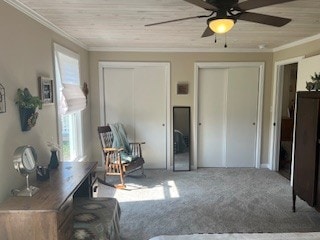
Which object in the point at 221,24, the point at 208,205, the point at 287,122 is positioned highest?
the point at 221,24

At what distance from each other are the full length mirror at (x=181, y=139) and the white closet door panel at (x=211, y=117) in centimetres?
27

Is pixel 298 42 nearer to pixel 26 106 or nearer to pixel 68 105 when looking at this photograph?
pixel 68 105

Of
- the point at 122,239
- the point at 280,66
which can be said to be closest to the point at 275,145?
the point at 280,66

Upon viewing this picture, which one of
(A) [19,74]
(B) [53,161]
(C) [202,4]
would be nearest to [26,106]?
(A) [19,74]

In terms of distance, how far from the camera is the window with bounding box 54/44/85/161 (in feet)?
10.6

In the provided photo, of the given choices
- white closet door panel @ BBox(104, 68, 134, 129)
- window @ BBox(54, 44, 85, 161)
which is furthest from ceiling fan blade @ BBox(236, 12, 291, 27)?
white closet door panel @ BBox(104, 68, 134, 129)

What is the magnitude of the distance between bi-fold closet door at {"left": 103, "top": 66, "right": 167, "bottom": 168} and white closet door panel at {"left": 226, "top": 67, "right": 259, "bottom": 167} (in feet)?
4.15

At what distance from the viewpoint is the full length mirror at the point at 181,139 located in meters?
4.85

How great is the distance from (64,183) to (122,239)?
90 centimetres

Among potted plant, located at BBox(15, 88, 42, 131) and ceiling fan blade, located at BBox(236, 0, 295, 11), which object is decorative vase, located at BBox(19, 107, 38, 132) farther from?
ceiling fan blade, located at BBox(236, 0, 295, 11)

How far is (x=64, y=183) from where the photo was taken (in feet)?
7.29

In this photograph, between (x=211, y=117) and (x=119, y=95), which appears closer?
(x=119, y=95)

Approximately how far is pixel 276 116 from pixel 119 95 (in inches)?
115

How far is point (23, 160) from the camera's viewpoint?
198cm
